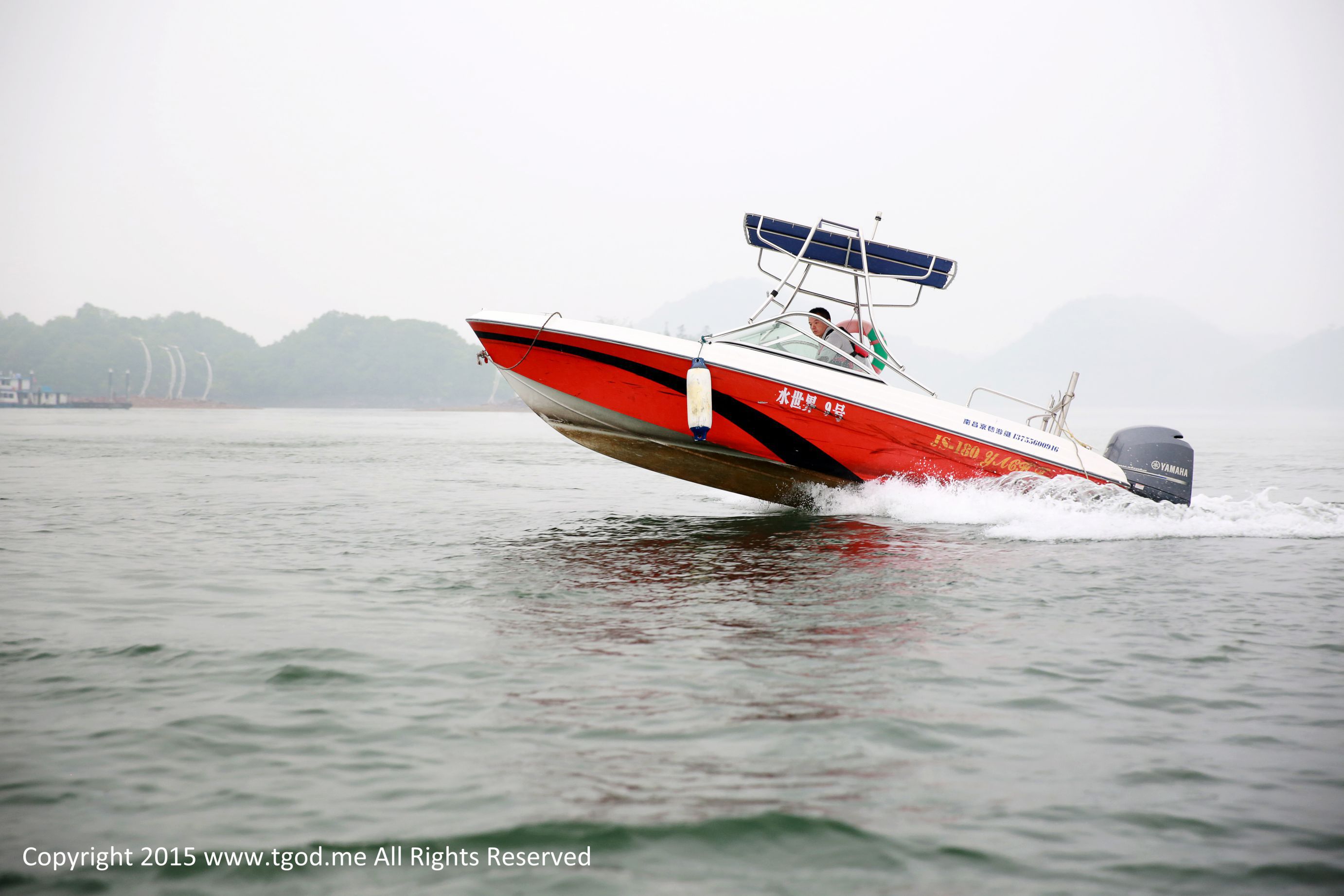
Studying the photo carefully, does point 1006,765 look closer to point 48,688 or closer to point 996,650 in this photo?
point 996,650

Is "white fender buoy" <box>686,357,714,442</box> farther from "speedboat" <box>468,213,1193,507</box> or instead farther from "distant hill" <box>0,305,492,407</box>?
"distant hill" <box>0,305,492,407</box>

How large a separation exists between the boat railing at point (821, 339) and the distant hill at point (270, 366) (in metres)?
171

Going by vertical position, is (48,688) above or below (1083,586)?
below

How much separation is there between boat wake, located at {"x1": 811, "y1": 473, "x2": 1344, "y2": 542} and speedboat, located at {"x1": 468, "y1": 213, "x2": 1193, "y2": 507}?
0.13 m

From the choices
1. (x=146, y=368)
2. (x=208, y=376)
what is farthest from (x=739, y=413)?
(x=208, y=376)

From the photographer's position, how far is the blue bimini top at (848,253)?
10414mm

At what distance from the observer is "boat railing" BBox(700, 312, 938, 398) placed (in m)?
9.66

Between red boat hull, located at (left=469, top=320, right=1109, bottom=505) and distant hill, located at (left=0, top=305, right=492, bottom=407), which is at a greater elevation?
distant hill, located at (left=0, top=305, right=492, bottom=407)

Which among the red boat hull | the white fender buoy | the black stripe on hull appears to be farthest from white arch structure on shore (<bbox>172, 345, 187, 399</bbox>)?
the white fender buoy

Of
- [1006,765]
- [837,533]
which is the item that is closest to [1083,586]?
[837,533]

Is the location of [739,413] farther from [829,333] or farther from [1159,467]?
[1159,467]

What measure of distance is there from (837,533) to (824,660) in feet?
16.4

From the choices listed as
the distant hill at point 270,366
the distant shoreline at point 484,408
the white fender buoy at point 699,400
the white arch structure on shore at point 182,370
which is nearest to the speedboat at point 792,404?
the white fender buoy at point 699,400

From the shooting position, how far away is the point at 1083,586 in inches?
279
